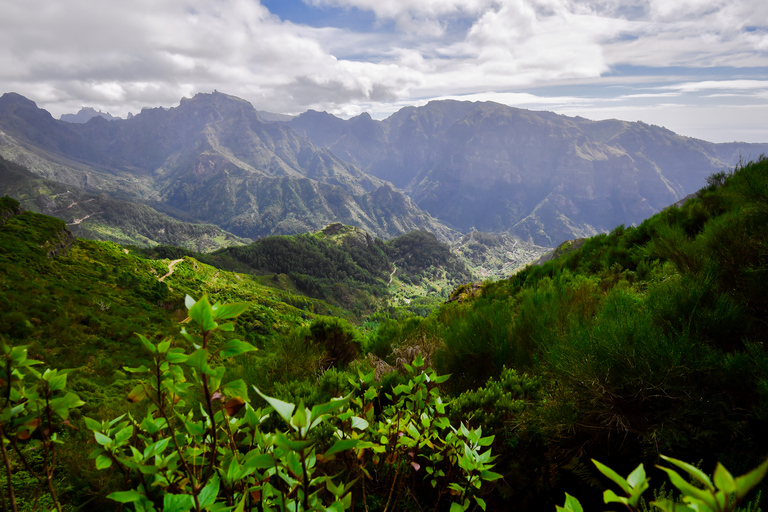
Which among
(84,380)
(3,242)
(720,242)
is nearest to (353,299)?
(3,242)

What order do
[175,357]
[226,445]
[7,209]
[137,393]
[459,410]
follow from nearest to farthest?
[175,357] → [137,393] → [226,445] → [459,410] → [7,209]

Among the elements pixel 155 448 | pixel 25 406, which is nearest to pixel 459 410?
pixel 155 448

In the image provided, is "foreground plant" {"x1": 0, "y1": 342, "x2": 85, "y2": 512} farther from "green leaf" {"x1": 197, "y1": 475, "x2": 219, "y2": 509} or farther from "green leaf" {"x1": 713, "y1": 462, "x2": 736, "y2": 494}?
"green leaf" {"x1": 713, "y1": 462, "x2": 736, "y2": 494}

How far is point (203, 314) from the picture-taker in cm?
113

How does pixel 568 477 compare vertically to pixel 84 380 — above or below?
above

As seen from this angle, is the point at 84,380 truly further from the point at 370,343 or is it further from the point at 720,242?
the point at 720,242

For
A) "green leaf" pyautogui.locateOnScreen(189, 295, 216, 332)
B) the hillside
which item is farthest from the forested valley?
the hillside

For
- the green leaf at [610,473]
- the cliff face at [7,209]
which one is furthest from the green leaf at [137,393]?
the cliff face at [7,209]

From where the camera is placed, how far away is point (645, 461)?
7.80 feet

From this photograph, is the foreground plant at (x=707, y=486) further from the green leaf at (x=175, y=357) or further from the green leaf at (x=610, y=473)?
the green leaf at (x=175, y=357)

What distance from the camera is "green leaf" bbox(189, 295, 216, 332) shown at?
1.10 metres

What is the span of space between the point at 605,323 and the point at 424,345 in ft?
9.20

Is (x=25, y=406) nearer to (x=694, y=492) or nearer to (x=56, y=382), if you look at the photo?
(x=56, y=382)

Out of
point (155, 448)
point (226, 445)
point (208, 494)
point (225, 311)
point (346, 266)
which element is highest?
point (225, 311)
